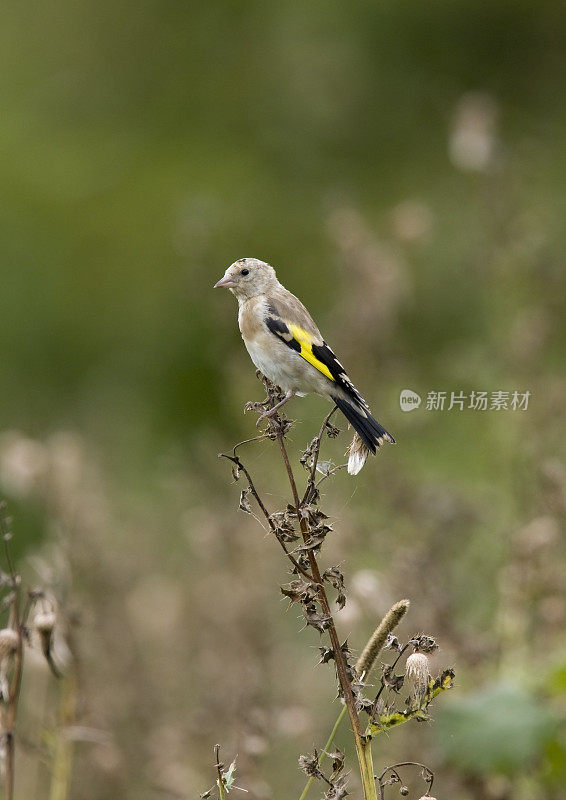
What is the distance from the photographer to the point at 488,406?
3441mm

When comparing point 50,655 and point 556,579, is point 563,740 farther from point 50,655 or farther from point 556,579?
point 50,655

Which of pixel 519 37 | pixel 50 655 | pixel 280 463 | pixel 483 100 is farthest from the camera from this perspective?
pixel 519 37

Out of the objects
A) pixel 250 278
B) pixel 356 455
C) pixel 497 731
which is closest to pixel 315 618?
pixel 356 455

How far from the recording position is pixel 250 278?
2475 millimetres

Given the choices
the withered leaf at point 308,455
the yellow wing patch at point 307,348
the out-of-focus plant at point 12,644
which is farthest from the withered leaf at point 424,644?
the yellow wing patch at point 307,348

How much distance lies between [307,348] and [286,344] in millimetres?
74

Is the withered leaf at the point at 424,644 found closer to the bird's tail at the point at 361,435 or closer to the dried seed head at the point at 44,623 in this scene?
the bird's tail at the point at 361,435

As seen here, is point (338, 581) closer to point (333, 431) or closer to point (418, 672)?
point (418, 672)

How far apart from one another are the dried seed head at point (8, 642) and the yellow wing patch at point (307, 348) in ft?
2.70

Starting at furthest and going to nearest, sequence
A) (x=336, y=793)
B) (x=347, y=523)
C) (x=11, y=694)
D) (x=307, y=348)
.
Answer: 1. (x=347, y=523)
2. (x=307, y=348)
3. (x=11, y=694)
4. (x=336, y=793)

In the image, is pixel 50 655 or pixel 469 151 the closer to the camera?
pixel 50 655

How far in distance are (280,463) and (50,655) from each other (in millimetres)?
2011

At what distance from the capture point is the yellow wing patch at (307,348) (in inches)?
85.5

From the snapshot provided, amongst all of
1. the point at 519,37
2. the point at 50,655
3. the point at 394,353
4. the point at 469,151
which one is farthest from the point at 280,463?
the point at 519,37
